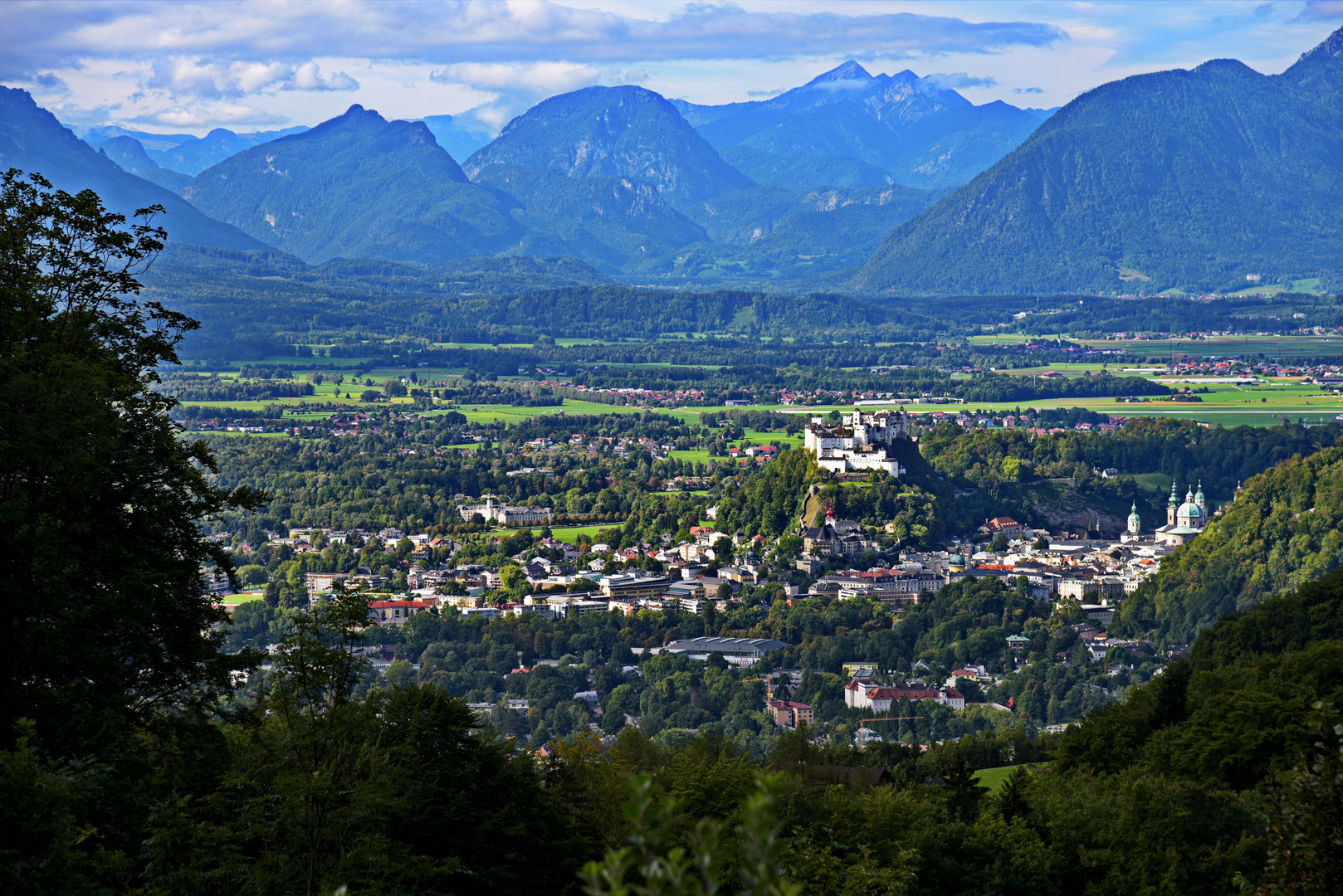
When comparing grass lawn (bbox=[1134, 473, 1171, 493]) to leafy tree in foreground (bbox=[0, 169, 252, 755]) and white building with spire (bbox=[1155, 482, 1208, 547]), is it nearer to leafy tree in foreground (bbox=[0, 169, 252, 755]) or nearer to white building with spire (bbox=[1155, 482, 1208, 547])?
white building with spire (bbox=[1155, 482, 1208, 547])

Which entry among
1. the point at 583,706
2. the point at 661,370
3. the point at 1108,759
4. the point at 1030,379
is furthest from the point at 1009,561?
the point at 661,370

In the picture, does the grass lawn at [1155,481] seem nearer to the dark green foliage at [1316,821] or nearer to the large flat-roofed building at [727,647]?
the large flat-roofed building at [727,647]

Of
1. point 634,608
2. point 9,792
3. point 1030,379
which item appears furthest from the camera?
point 1030,379

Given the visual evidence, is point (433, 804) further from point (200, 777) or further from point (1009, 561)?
point (1009, 561)

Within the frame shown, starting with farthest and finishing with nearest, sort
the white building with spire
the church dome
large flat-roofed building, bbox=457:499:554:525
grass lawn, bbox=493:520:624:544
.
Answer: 1. large flat-roofed building, bbox=457:499:554:525
2. the church dome
3. the white building with spire
4. grass lawn, bbox=493:520:624:544

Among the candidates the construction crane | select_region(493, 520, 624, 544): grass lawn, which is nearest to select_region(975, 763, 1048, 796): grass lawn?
the construction crane

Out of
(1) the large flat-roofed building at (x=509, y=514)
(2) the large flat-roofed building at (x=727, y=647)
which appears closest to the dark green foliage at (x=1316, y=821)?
(2) the large flat-roofed building at (x=727, y=647)

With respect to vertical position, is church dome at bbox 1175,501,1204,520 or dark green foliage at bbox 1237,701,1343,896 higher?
dark green foliage at bbox 1237,701,1343,896
